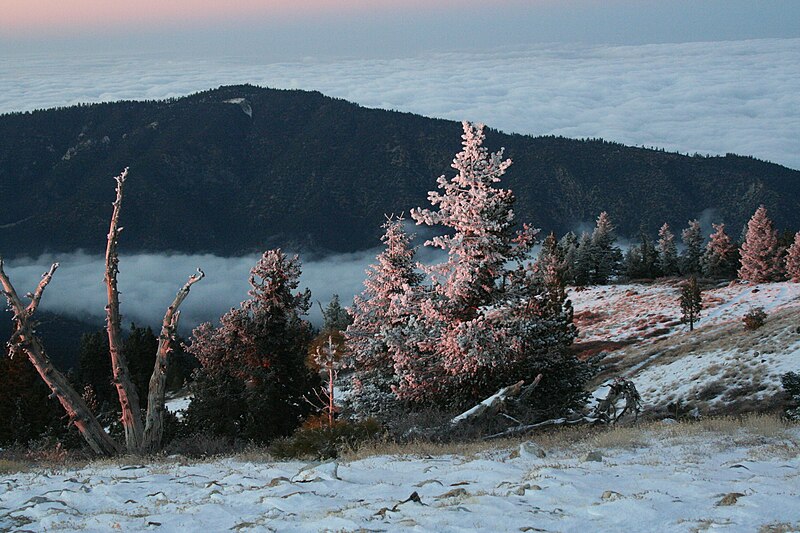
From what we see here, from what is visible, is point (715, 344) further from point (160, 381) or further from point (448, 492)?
point (448, 492)

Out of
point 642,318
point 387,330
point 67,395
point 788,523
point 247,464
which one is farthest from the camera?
point 642,318

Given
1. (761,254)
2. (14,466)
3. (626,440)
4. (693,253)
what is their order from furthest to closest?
(693,253) < (761,254) < (626,440) < (14,466)

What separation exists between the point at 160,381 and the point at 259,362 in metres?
10.7

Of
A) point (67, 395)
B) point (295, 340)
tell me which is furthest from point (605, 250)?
point (67, 395)

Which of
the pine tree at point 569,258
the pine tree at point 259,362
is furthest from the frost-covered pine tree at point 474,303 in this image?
the pine tree at point 569,258

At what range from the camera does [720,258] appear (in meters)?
77.7

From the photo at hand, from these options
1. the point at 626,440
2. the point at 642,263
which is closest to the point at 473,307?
the point at 626,440

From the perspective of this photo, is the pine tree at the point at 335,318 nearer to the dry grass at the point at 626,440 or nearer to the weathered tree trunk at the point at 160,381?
the weathered tree trunk at the point at 160,381

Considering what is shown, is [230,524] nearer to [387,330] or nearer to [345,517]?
[345,517]

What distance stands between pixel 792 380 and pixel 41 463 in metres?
17.8

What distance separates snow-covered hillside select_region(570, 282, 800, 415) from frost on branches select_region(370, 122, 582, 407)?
32.4 ft

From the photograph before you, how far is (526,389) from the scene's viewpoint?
614 inches

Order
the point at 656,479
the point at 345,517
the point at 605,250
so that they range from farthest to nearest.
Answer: the point at 605,250, the point at 656,479, the point at 345,517

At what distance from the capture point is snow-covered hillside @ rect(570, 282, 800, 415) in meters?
24.2
